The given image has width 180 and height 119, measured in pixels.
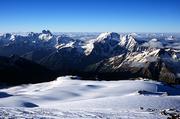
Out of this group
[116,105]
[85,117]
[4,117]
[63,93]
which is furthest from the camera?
[63,93]

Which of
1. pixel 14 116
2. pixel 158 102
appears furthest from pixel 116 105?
pixel 14 116

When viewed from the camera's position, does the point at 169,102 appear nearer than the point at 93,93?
Yes

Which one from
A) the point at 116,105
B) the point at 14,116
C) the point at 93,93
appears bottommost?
the point at 93,93

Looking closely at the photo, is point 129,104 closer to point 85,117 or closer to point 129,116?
point 129,116

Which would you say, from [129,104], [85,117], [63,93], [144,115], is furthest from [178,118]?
[63,93]

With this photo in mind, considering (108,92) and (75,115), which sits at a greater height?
(75,115)

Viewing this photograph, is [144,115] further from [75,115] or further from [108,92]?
[108,92]

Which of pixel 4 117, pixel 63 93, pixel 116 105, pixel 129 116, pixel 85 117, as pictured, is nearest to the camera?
pixel 4 117

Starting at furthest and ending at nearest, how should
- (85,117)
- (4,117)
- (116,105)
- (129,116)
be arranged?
(116,105), (129,116), (85,117), (4,117)

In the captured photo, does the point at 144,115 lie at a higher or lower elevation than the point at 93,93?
higher
